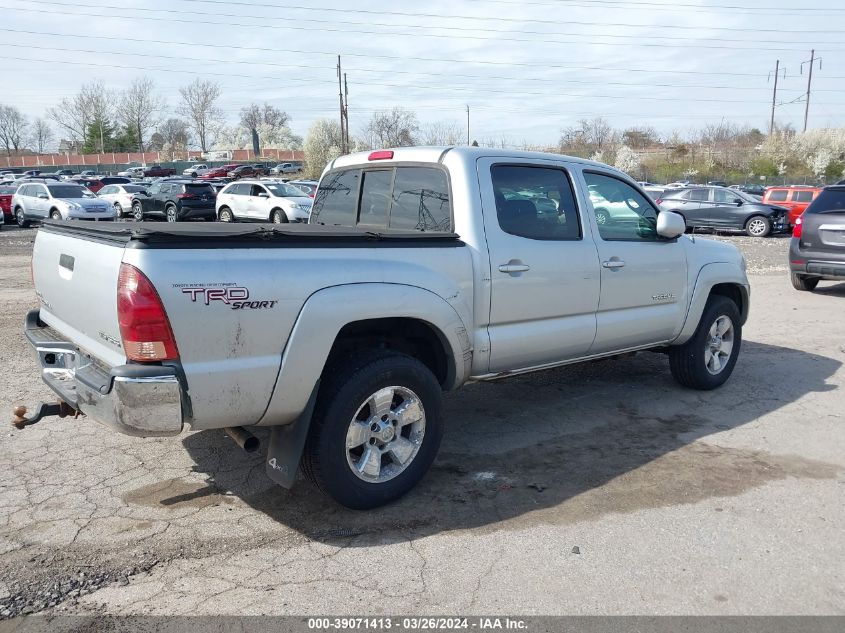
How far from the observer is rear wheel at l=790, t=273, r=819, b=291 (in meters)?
12.0

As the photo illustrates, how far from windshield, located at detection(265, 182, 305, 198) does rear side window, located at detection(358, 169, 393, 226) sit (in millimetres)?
19704

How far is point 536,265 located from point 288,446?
1946 mm

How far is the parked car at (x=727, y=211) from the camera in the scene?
23.0 m

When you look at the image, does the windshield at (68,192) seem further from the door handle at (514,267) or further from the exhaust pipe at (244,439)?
the door handle at (514,267)

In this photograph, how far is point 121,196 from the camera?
96.7 feet

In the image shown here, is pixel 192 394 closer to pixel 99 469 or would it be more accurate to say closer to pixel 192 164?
pixel 99 469

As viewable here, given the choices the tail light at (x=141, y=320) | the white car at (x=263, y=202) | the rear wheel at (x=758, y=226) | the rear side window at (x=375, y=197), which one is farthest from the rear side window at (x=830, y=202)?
the white car at (x=263, y=202)

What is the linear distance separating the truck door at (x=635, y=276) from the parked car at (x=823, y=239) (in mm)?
6622

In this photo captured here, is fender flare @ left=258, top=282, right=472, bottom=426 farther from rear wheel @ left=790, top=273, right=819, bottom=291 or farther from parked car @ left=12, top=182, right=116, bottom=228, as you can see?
parked car @ left=12, top=182, right=116, bottom=228

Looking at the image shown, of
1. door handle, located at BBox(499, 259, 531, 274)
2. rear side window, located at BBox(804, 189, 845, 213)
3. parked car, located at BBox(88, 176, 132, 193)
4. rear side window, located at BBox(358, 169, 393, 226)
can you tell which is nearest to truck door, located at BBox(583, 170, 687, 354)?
door handle, located at BBox(499, 259, 531, 274)

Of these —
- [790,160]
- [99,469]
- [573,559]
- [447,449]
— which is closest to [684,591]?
[573,559]

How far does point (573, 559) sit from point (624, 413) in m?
2.44

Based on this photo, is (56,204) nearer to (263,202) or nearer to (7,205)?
(7,205)

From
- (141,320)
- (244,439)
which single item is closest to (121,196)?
(244,439)
